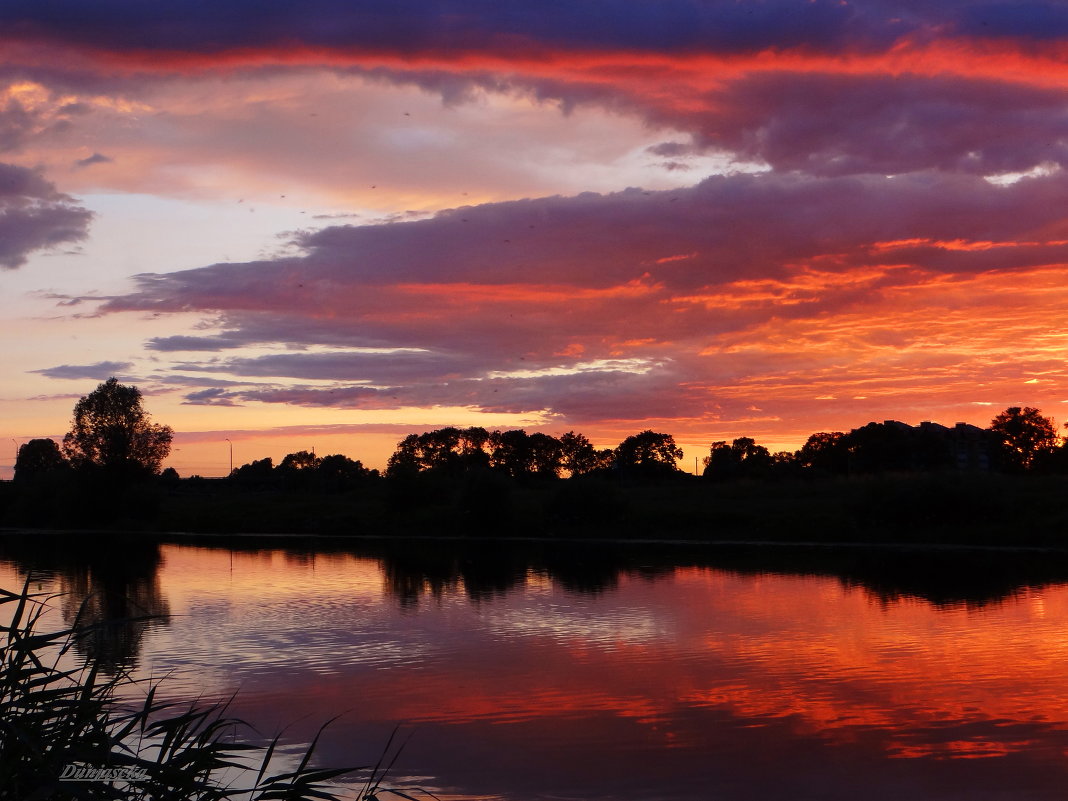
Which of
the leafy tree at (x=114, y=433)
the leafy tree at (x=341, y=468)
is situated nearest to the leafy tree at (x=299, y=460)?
the leafy tree at (x=341, y=468)

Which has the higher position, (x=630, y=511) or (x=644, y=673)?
(x=630, y=511)

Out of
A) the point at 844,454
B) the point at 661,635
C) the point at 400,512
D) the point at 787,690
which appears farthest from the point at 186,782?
the point at 844,454

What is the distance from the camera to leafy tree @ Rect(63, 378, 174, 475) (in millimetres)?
96438

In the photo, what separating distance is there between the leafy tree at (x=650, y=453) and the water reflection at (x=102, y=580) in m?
73.5

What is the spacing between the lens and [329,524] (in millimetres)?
81125

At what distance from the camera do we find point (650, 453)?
140 metres

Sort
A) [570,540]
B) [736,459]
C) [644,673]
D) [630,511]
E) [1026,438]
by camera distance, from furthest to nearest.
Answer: [736,459] < [1026,438] < [630,511] < [570,540] < [644,673]

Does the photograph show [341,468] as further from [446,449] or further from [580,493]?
[580,493]

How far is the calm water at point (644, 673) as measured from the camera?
50.2 ft

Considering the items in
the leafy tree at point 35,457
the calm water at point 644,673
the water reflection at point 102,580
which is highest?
the leafy tree at point 35,457

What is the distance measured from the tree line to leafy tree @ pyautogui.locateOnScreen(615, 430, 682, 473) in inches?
4.9

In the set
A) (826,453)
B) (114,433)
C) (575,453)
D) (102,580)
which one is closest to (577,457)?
(575,453)

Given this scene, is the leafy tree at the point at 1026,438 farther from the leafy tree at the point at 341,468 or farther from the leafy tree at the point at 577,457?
the leafy tree at the point at 341,468

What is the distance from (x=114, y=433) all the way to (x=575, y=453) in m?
63.9
